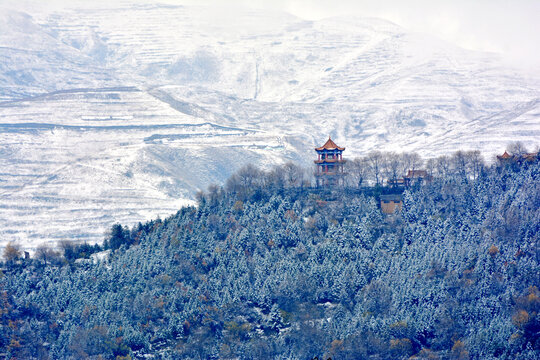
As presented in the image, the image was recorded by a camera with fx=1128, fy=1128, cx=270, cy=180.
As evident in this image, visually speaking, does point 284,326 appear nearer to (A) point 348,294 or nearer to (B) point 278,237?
(A) point 348,294

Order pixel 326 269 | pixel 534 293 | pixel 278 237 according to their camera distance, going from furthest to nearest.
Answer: pixel 278 237 → pixel 326 269 → pixel 534 293

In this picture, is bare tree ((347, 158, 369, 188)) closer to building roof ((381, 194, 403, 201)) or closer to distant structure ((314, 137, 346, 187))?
distant structure ((314, 137, 346, 187))

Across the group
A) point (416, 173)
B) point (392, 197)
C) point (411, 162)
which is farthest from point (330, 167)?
point (392, 197)

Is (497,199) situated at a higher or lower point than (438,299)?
higher

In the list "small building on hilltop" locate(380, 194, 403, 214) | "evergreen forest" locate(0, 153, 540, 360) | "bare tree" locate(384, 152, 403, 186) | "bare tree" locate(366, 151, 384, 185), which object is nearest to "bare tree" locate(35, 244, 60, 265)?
"evergreen forest" locate(0, 153, 540, 360)

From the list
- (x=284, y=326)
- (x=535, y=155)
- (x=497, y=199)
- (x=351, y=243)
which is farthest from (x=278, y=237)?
(x=535, y=155)
